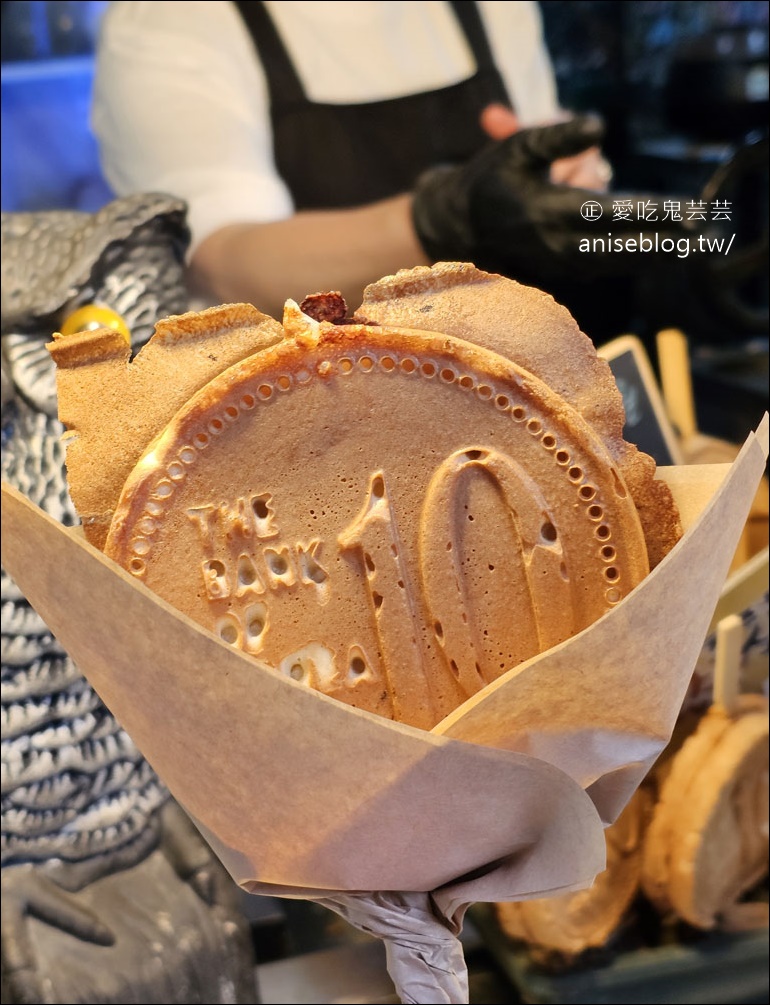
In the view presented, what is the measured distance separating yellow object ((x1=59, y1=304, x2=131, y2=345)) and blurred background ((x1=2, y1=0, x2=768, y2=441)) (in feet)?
1.13

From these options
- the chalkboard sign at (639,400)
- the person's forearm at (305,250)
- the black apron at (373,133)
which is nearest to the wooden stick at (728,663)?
the chalkboard sign at (639,400)

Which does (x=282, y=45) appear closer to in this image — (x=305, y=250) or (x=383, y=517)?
(x=305, y=250)

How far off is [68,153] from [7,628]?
1.90 feet

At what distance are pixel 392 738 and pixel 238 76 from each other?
94cm

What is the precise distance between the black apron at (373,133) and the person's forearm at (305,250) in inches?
1.7

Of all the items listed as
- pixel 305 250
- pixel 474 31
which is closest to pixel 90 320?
pixel 305 250

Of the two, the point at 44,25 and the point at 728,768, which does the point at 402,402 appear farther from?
the point at 44,25

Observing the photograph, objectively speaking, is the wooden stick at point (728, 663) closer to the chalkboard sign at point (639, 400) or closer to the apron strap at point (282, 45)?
the chalkboard sign at point (639, 400)

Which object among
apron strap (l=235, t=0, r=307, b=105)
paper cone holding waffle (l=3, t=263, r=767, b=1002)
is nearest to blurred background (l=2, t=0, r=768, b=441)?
apron strap (l=235, t=0, r=307, b=105)

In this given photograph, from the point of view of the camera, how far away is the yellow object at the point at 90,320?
35.8 inches

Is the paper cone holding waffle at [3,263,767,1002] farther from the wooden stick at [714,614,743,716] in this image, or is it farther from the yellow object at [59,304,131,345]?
the wooden stick at [714,614,743,716]

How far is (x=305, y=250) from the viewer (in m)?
1.09

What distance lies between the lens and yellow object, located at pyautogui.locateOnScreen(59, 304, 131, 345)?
2.99ft

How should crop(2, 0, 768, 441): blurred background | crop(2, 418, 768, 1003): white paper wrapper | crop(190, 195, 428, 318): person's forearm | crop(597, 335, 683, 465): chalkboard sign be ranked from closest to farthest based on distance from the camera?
crop(2, 418, 768, 1003): white paper wrapper, crop(597, 335, 683, 465): chalkboard sign, crop(190, 195, 428, 318): person's forearm, crop(2, 0, 768, 441): blurred background
